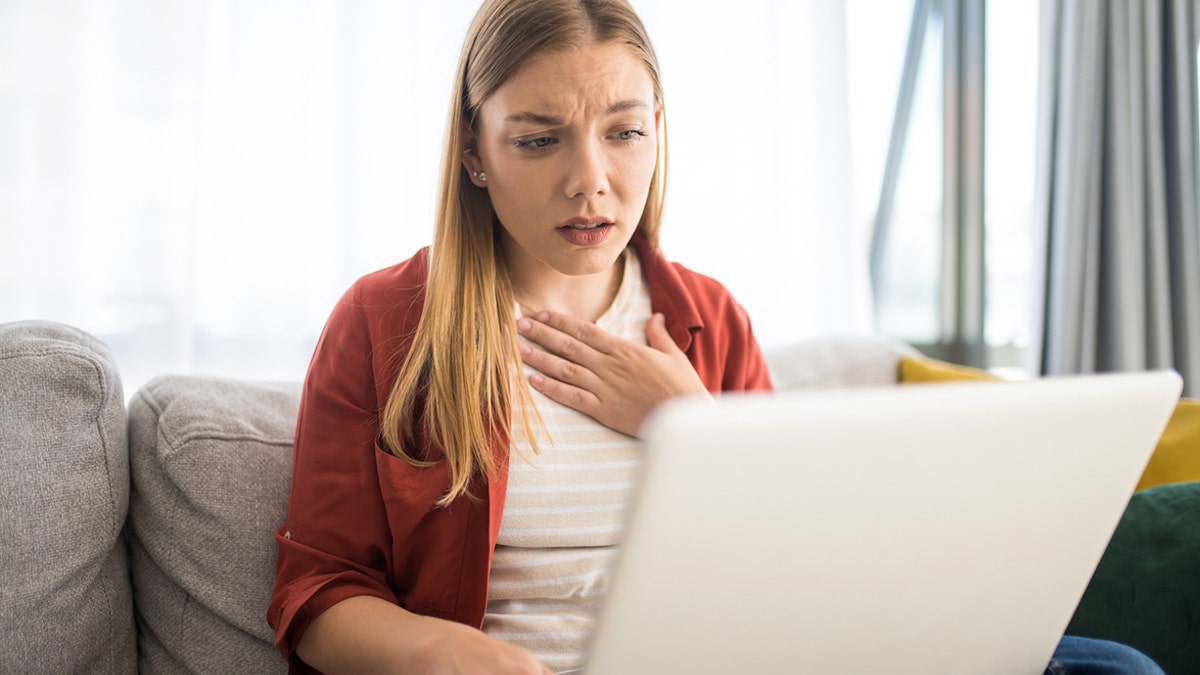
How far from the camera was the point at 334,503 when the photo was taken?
1037 millimetres

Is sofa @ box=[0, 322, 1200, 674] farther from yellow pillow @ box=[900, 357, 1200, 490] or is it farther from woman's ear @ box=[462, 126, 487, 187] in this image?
woman's ear @ box=[462, 126, 487, 187]

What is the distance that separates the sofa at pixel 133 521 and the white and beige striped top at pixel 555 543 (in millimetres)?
320

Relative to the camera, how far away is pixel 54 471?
3.52 feet

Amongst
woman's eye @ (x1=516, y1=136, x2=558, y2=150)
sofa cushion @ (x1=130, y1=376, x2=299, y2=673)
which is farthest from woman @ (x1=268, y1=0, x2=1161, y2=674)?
sofa cushion @ (x1=130, y1=376, x2=299, y2=673)

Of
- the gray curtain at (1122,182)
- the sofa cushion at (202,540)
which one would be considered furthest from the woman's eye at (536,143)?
the gray curtain at (1122,182)

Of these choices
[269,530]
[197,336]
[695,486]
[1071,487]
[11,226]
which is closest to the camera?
[695,486]

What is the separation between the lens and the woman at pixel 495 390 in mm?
1037

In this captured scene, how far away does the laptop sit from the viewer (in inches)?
20.4

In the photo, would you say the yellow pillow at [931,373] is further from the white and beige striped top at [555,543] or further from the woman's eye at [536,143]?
the woman's eye at [536,143]

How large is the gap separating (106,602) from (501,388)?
536 mm

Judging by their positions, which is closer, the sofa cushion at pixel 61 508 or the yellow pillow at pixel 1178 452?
the sofa cushion at pixel 61 508

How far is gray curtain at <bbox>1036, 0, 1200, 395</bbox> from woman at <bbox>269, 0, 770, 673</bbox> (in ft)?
6.00

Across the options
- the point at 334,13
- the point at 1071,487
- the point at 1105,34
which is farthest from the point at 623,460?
the point at 1105,34

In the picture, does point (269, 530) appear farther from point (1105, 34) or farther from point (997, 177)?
point (997, 177)
